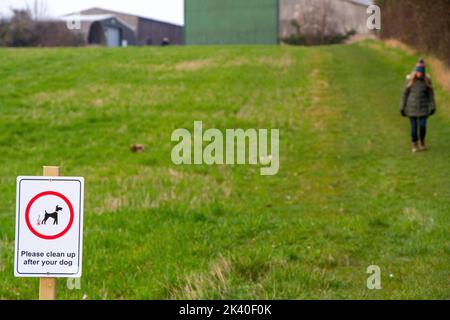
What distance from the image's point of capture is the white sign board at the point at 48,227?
4.50 m

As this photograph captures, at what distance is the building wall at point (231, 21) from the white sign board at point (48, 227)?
35852mm

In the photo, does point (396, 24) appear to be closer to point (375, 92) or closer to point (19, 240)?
point (375, 92)

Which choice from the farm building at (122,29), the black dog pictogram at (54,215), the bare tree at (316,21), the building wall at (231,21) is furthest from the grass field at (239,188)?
the farm building at (122,29)

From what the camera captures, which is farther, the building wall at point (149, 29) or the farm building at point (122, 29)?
the building wall at point (149, 29)

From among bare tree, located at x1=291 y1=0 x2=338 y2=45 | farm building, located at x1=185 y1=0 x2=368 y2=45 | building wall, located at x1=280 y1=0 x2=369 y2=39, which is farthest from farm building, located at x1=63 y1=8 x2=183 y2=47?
building wall, located at x1=280 y1=0 x2=369 y2=39

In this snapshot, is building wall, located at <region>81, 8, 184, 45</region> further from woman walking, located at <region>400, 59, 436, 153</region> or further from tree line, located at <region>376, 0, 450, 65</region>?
woman walking, located at <region>400, 59, 436, 153</region>

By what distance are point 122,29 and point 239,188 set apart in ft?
182

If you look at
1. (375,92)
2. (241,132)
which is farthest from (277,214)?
(375,92)

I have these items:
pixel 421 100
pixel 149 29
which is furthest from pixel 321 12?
pixel 149 29

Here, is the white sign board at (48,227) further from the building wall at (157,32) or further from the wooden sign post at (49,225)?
the building wall at (157,32)

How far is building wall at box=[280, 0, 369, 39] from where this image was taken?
34.5m

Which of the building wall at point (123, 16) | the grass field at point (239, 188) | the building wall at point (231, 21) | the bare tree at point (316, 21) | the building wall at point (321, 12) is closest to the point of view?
the grass field at point (239, 188)

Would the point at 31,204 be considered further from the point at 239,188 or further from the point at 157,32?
the point at 157,32

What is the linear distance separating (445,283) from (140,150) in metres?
9.83
